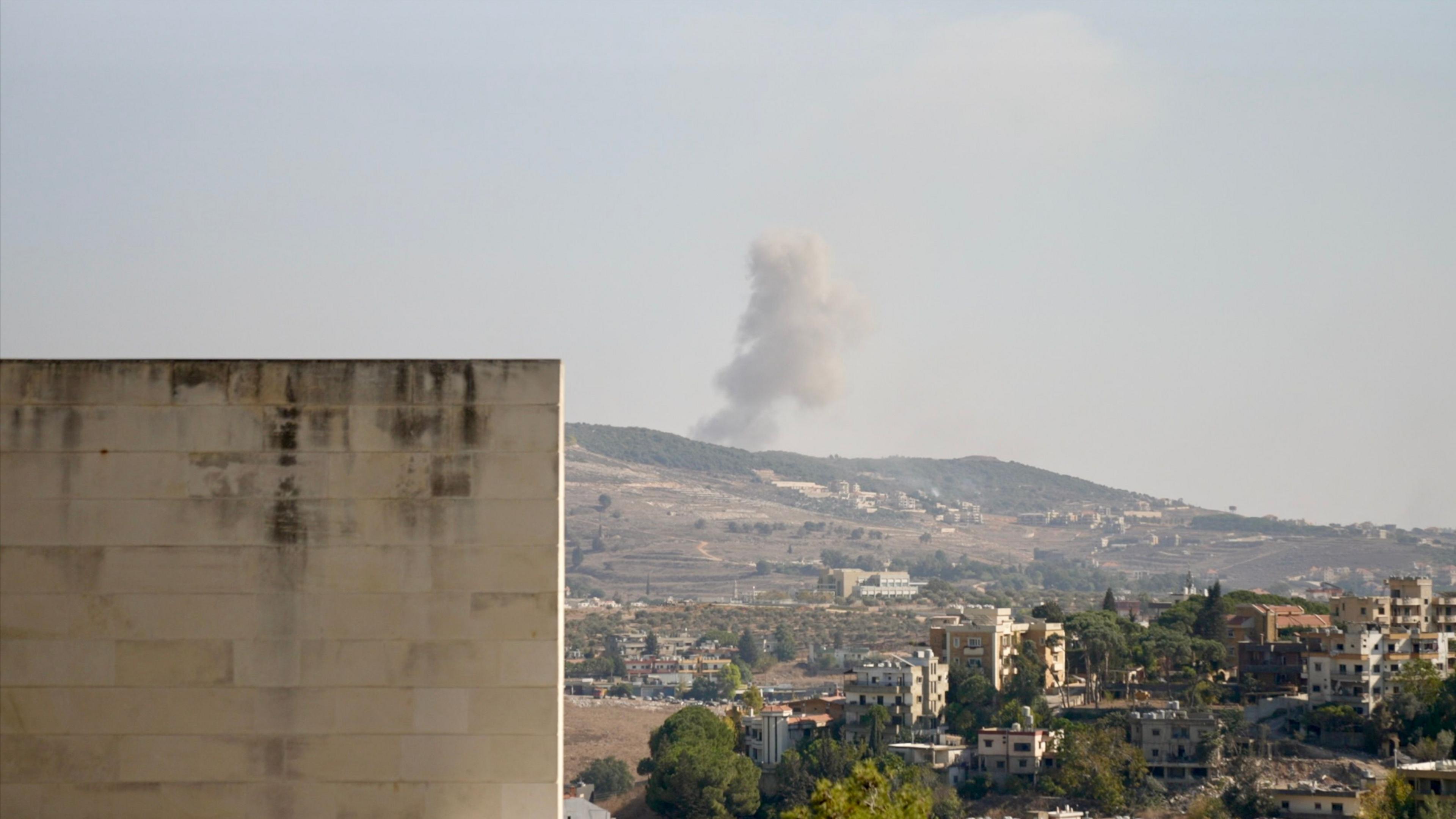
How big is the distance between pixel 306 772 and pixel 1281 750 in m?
84.7

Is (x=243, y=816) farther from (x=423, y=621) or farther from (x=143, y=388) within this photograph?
(x=143, y=388)

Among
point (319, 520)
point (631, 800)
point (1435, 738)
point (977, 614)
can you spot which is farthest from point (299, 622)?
point (977, 614)

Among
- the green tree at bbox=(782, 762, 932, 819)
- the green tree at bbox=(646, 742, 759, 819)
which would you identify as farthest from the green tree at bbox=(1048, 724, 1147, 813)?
the green tree at bbox=(782, 762, 932, 819)

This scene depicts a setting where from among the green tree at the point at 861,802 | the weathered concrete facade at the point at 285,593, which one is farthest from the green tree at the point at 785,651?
the weathered concrete facade at the point at 285,593

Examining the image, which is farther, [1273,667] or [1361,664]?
[1273,667]

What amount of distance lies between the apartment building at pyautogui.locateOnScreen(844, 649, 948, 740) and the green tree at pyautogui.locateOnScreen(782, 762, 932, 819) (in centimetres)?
8585

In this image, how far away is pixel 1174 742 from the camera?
292 ft

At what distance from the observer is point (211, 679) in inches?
390

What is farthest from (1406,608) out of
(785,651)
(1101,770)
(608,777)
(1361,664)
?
(785,651)

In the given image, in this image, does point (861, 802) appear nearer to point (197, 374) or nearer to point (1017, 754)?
point (197, 374)

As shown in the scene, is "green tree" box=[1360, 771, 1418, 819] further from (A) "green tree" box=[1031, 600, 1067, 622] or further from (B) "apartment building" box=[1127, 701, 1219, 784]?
(A) "green tree" box=[1031, 600, 1067, 622]

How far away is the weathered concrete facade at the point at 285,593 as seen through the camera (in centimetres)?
988

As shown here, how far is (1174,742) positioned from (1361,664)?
13.0m

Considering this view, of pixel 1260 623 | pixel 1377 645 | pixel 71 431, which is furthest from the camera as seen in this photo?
pixel 1260 623
